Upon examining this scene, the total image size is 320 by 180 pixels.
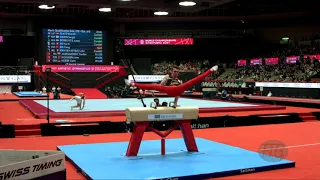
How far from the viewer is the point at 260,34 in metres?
39.0

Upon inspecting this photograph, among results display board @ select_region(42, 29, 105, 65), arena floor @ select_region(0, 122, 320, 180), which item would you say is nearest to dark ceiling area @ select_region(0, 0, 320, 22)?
results display board @ select_region(42, 29, 105, 65)

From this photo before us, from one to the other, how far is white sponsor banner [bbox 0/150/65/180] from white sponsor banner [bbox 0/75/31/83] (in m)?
22.9

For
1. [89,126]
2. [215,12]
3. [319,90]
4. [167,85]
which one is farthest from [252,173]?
[215,12]

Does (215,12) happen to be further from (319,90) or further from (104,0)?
(104,0)

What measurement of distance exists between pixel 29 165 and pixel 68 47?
26.3 meters

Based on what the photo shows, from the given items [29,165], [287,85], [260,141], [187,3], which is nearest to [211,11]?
[287,85]

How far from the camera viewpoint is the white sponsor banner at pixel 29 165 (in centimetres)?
344

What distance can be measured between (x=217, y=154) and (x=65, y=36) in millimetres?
24870

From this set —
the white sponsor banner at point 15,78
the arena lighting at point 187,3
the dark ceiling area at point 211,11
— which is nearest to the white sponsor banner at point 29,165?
the arena lighting at point 187,3

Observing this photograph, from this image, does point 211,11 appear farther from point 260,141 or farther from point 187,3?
point 260,141

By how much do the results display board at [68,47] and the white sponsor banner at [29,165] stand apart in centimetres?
2555

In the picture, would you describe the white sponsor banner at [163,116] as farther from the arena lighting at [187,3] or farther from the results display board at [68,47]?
the results display board at [68,47]

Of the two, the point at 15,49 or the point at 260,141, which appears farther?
the point at 15,49

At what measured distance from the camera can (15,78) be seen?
85.3ft
